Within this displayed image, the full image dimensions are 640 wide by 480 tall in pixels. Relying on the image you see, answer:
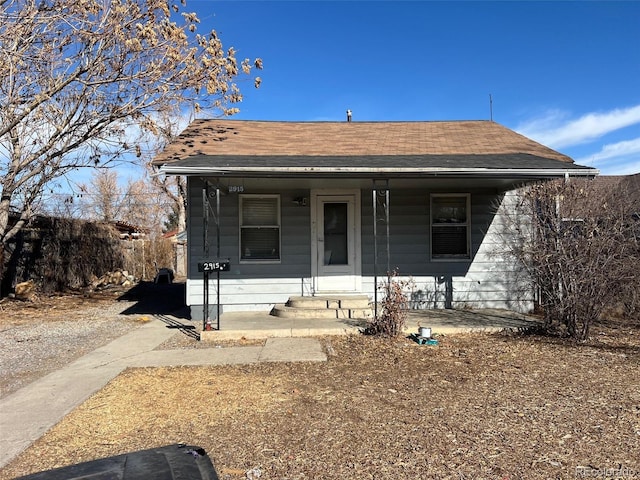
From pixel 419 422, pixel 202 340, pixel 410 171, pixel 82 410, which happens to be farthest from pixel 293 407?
pixel 410 171

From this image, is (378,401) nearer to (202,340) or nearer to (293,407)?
(293,407)

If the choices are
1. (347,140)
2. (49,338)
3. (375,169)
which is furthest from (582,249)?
(49,338)

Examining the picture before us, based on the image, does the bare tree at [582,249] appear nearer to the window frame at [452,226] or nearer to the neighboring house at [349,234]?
the neighboring house at [349,234]

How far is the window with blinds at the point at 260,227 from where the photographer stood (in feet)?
30.9

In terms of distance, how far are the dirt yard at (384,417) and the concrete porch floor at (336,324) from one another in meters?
1.32

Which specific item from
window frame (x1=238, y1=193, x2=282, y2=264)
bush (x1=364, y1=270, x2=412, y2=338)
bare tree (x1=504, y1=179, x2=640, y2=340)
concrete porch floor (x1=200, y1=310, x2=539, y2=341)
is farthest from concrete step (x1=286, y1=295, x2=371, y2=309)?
bare tree (x1=504, y1=179, x2=640, y2=340)

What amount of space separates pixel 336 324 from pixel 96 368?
3813 millimetres

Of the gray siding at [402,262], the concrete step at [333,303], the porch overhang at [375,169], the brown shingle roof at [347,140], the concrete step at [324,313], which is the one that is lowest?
the concrete step at [324,313]

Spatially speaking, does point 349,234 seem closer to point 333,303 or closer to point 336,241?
point 336,241

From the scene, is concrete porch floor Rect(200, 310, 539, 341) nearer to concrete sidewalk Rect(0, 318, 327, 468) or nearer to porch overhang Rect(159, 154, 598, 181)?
concrete sidewalk Rect(0, 318, 327, 468)

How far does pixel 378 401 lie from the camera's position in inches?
181

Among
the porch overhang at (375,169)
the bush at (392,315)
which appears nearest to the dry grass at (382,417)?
the bush at (392,315)

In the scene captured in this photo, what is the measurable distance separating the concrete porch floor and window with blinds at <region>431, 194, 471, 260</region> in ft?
4.57

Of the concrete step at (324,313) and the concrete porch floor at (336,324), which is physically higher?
the concrete step at (324,313)
